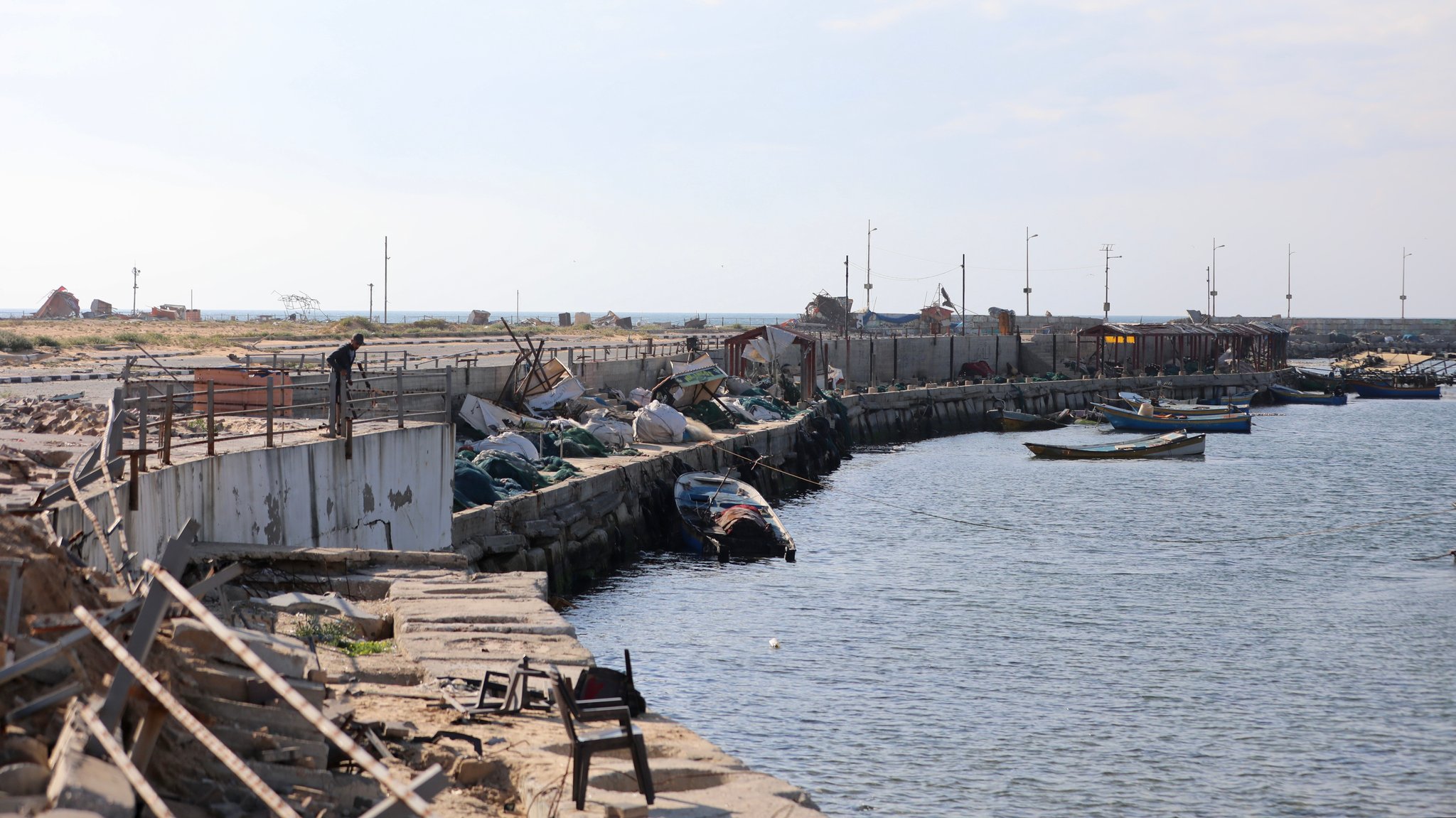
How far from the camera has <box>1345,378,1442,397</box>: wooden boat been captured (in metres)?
84.8

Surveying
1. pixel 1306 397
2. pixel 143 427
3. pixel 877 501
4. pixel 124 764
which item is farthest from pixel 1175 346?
pixel 124 764

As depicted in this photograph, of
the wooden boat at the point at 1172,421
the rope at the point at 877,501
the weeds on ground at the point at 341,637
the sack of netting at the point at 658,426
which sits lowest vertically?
the rope at the point at 877,501

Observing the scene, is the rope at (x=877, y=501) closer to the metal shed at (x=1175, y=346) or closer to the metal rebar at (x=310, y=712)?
the metal rebar at (x=310, y=712)

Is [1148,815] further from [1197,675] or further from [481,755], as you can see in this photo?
[481,755]

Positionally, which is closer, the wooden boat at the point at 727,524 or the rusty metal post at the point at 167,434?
the rusty metal post at the point at 167,434

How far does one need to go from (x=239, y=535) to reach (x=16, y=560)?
8052 millimetres

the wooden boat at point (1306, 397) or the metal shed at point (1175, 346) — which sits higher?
the metal shed at point (1175, 346)

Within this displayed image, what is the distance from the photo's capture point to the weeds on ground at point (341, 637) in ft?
34.8

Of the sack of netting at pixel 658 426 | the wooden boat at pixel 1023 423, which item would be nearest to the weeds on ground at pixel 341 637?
the sack of netting at pixel 658 426

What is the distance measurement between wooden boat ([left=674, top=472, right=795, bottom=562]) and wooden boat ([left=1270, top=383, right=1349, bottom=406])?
6205 centimetres

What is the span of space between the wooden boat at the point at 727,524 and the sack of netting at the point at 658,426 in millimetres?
4991

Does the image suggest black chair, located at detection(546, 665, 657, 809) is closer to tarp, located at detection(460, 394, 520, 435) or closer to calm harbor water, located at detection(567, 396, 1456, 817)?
calm harbor water, located at detection(567, 396, 1456, 817)

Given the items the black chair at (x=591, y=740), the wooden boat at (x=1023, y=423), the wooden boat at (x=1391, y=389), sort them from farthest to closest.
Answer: the wooden boat at (x=1391, y=389)
the wooden boat at (x=1023, y=423)
the black chair at (x=591, y=740)

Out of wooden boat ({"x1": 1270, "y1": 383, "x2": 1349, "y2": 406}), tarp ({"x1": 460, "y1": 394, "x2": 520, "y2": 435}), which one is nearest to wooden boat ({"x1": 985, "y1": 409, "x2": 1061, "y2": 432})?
wooden boat ({"x1": 1270, "y1": 383, "x2": 1349, "y2": 406})
